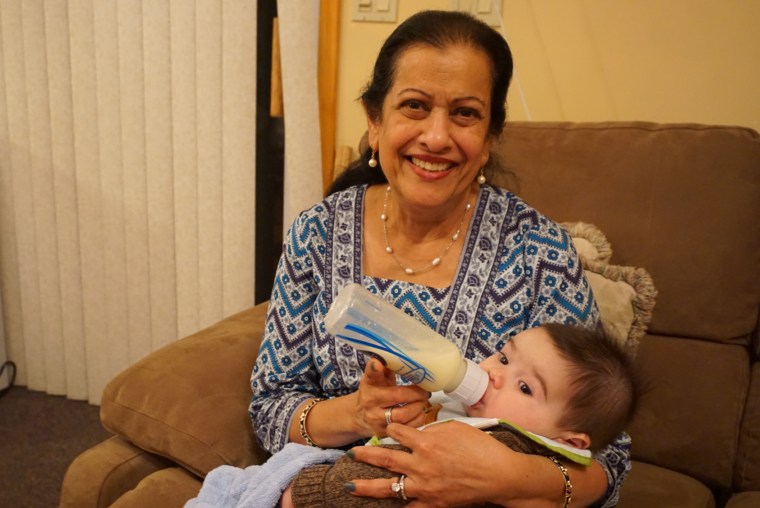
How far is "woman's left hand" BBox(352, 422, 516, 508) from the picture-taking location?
926 millimetres

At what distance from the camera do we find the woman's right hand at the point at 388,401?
976 millimetres

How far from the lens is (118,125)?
7.84 feet

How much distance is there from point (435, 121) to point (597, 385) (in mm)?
525

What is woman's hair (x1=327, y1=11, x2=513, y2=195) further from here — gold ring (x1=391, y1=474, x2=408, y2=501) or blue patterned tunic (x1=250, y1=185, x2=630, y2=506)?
gold ring (x1=391, y1=474, x2=408, y2=501)

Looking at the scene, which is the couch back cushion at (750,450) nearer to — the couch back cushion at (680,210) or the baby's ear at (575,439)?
the couch back cushion at (680,210)

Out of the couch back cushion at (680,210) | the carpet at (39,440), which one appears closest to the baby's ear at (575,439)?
the couch back cushion at (680,210)

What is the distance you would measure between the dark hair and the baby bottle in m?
0.17

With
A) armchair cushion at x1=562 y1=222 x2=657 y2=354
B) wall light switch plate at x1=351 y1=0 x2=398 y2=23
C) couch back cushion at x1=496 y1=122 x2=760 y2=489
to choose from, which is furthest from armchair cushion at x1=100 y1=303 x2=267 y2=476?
wall light switch plate at x1=351 y1=0 x2=398 y2=23

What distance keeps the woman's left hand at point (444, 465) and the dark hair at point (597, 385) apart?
0.42 feet

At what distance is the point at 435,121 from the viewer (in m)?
1.16

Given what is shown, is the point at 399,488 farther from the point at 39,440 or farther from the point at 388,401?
the point at 39,440

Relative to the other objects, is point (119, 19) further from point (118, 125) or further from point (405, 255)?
point (405, 255)

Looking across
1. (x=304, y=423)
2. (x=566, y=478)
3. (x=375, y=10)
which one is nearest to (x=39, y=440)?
(x=304, y=423)

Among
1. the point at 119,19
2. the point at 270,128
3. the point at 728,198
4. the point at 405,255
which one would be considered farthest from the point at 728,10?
the point at 119,19
